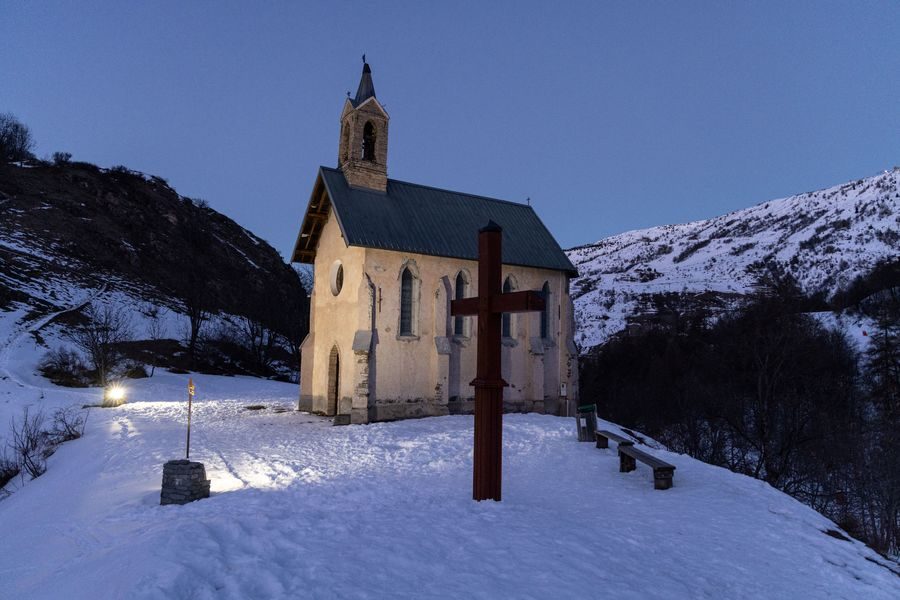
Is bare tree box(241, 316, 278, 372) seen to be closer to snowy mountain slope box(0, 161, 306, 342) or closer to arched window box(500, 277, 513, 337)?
snowy mountain slope box(0, 161, 306, 342)

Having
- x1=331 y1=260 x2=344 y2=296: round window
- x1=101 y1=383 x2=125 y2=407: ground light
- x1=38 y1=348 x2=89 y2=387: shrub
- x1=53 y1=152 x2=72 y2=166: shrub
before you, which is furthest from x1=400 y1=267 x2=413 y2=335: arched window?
x1=53 y1=152 x2=72 y2=166: shrub

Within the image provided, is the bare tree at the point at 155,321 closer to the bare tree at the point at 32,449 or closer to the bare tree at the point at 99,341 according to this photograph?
the bare tree at the point at 99,341

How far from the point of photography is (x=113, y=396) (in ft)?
89.9

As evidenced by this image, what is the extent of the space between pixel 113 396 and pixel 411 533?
2580 cm

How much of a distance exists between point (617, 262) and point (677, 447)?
75.8m

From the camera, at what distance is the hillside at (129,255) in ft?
156

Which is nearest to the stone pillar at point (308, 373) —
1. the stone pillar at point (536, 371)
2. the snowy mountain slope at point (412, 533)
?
the stone pillar at point (536, 371)

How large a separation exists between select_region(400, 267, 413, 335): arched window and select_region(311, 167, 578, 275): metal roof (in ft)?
3.75

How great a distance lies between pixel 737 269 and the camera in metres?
78.6

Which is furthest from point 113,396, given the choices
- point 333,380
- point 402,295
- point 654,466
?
point 654,466

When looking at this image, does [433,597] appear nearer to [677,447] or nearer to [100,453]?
[100,453]

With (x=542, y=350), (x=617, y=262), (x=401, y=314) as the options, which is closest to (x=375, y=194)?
(x=401, y=314)

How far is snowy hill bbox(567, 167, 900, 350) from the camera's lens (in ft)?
216

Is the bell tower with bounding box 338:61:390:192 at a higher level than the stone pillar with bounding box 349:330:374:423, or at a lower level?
higher
